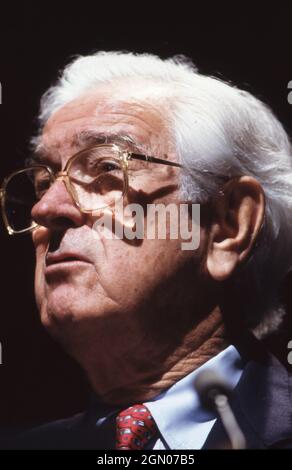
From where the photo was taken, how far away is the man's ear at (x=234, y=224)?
175cm

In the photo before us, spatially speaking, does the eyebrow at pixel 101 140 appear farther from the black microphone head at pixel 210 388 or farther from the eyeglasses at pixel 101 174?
the black microphone head at pixel 210 388

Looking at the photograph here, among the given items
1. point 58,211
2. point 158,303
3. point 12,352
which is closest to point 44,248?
point 58,211

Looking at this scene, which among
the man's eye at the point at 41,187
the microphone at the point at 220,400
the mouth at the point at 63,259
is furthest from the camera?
the man's eye at the point at 41,187

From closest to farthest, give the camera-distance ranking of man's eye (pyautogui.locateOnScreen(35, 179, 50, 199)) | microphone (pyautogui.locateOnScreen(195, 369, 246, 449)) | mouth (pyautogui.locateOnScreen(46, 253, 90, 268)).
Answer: microphone (pyautogui.locateOnScreen(195, 369, 246, 449)) → mouth (pyautogui.locateOnScreen(46, 253, 90, 268)) → man's eye (pyautogui.locateOnScreen(35, 179, 50, 199))

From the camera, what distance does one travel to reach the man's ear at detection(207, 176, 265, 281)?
5.75ft

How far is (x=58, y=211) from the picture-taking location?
5.57ft

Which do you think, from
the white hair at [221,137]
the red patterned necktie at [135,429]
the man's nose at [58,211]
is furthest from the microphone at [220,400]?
the man's nose at [58,211]

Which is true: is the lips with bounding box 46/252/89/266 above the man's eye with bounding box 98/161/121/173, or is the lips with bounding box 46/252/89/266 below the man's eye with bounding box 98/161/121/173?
below

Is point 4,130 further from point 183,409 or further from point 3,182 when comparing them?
point 183,409

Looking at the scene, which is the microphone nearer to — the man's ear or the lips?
the man's ear

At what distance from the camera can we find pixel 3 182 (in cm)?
193

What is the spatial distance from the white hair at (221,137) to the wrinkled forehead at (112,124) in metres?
0.02

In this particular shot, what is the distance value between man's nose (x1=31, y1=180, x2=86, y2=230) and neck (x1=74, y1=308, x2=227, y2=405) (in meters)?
0.26

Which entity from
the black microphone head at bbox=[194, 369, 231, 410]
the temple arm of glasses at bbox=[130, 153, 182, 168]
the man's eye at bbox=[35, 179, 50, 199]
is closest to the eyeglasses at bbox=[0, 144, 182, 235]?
the temple arm of glasses at bbox=[130, 153, 182, 168]
